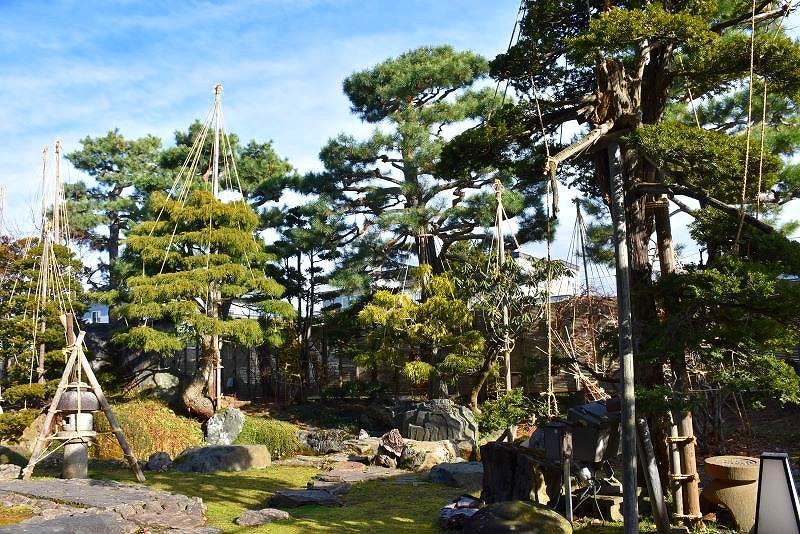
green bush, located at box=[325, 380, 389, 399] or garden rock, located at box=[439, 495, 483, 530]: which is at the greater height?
green bush, located at box=[325, 380, 389, 399]

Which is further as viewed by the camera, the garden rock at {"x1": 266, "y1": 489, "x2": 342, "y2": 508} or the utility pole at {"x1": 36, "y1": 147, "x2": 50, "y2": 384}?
the utility pole at {"x1": 36, "y1": 147, "x2": 50, "y2": 384}

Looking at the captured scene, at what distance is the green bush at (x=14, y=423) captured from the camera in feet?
41.2

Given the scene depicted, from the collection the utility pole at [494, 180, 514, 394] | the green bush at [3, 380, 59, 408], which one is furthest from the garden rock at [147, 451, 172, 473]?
the utility pole at [494, 180, 514, 394]

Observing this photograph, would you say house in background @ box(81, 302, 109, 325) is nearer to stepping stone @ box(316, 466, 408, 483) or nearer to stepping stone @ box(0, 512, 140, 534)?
stepping stone @ box(316, 466, 408, 483)

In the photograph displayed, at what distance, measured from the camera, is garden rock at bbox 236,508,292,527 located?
760cm

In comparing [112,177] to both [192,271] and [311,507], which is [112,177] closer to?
[192,271]

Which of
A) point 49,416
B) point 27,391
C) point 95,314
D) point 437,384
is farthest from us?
point 95,314

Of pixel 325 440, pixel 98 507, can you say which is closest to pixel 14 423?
pixel 325 440

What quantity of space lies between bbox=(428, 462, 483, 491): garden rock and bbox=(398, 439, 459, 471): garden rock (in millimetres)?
1756

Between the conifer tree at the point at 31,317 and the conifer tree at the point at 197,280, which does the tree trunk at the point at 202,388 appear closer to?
the conifer tree at the point at 197,280

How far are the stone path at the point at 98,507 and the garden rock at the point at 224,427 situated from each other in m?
6.28

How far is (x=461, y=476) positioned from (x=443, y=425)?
4.08 metres

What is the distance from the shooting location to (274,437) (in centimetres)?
1459

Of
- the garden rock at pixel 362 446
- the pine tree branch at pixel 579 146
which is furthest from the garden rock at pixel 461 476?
the pine tree branch at pixel 579 146
